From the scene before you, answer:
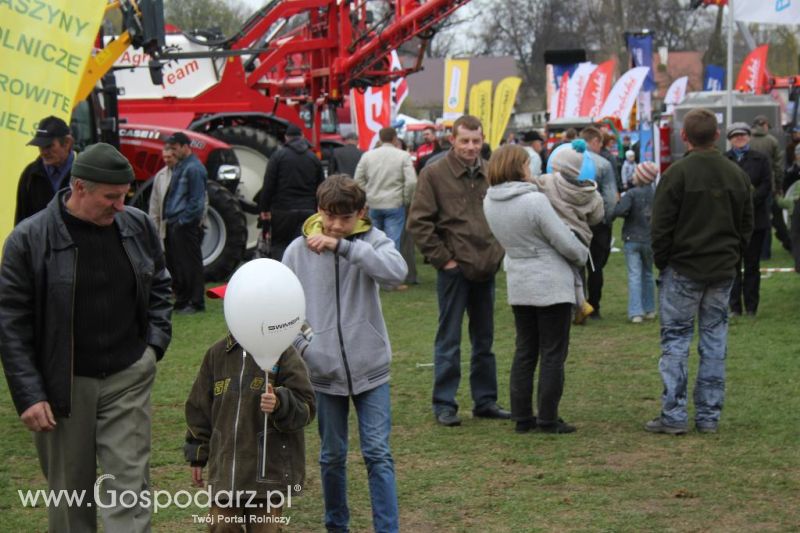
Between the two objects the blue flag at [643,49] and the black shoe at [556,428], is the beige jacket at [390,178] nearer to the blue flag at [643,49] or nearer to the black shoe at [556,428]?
the black shoe at [556,428]

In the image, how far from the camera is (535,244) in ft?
Answer: 23.6

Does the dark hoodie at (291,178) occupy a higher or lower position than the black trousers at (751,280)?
higher

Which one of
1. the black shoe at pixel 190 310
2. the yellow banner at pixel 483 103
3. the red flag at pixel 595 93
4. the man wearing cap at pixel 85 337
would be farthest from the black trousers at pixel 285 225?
the red flag at pixel 595 93

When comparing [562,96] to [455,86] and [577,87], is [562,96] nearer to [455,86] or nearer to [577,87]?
[577,87]

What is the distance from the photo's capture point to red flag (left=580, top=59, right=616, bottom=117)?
103 feet

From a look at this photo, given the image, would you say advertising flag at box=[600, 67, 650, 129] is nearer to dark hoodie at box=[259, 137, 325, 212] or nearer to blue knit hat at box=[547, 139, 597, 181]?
dark hoodie at box=[259, 137, 325, 212]

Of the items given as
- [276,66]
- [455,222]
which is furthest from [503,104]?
[455,222]

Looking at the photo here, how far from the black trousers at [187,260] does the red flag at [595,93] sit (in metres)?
20.0

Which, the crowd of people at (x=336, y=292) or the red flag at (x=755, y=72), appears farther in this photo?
the red flag at (x=755, y=72)

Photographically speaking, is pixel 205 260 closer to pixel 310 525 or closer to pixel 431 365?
pixel 431 365

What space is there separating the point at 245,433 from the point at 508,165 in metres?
3.07

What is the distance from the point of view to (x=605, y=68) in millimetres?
31016

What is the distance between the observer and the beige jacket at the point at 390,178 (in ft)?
45.6

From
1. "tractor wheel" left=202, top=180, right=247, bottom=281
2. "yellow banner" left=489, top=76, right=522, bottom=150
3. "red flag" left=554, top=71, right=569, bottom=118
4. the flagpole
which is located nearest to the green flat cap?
"tractor wheel" left=202, top=180, right=247, bottom=281
